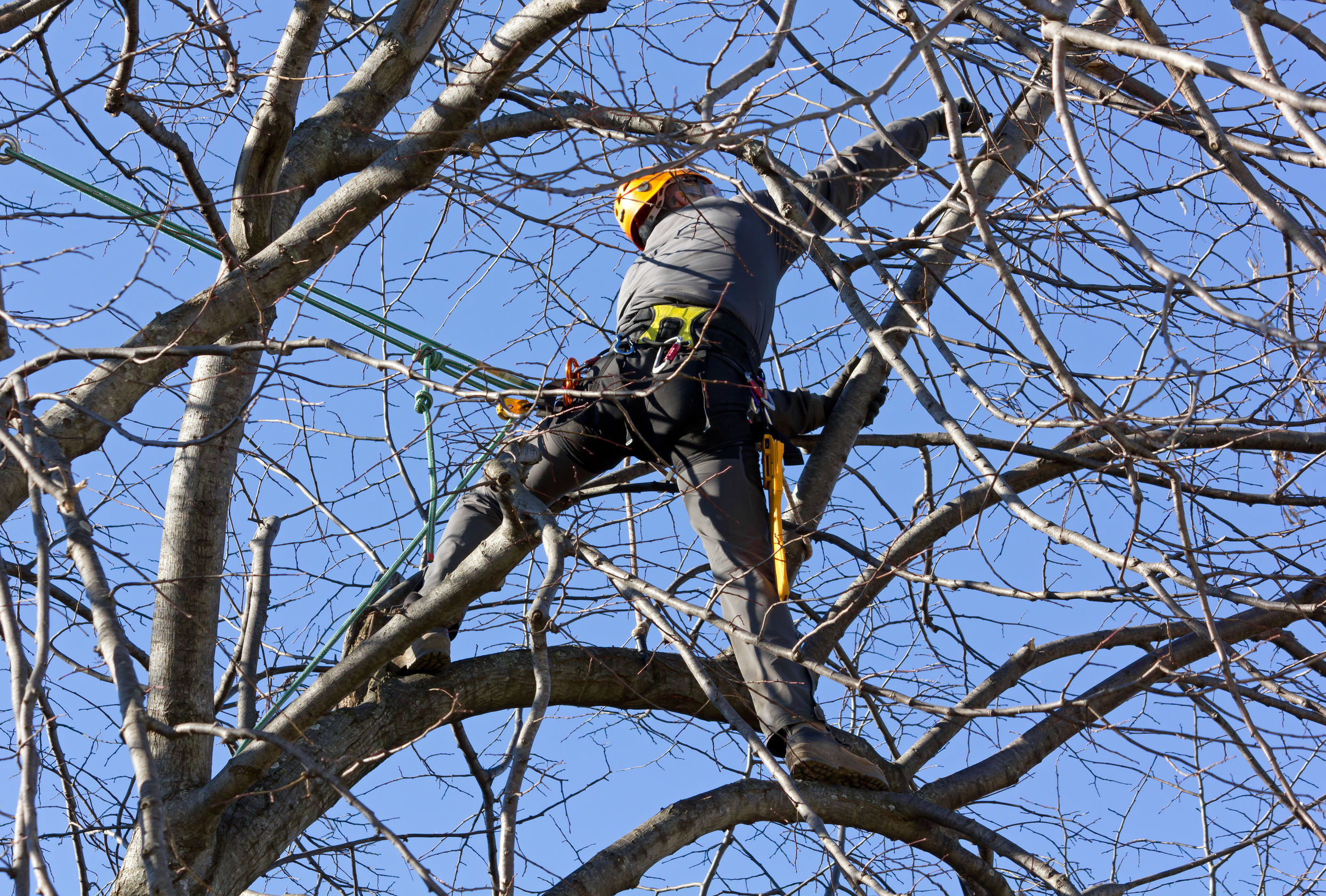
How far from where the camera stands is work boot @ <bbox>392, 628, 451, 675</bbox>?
11.7 ft

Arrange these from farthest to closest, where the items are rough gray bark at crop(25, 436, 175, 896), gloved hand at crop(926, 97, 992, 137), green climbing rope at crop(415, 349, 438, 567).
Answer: gloved hand at crop(926, 97, 992, 137) → green climbing rope at crop(415, 349, 438, 567) → rough gray bark at crop(25, 436, 175, 896)

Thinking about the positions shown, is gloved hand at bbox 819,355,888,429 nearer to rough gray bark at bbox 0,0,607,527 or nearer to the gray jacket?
the gray jacket

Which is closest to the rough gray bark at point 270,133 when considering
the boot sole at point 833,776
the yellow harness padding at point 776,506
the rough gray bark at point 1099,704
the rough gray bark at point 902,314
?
the yellow harness padding at point 776,506

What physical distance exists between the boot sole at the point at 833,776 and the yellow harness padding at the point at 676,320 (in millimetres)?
1161

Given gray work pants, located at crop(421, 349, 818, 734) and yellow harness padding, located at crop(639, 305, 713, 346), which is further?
yellow harness padding, located at crop(639, 305, 713, 346)

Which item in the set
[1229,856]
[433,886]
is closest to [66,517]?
[433,886]

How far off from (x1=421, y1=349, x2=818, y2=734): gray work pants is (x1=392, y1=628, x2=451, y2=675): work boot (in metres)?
0.15

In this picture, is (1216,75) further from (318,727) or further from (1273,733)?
(318,727)

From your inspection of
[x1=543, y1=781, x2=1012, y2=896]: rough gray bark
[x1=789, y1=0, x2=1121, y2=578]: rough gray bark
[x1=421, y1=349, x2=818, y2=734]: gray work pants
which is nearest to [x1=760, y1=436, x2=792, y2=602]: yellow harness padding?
[x1=421, y1=349, x2=818, y2=734]: gray work pants

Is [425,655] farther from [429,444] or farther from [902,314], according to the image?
[902,314]

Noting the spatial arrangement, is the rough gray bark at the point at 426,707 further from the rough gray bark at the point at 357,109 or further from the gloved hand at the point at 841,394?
the rough gray bark at the point at 357,109

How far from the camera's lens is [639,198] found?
4074 mm

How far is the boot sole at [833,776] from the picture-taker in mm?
3320

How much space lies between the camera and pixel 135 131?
3.98 meters
